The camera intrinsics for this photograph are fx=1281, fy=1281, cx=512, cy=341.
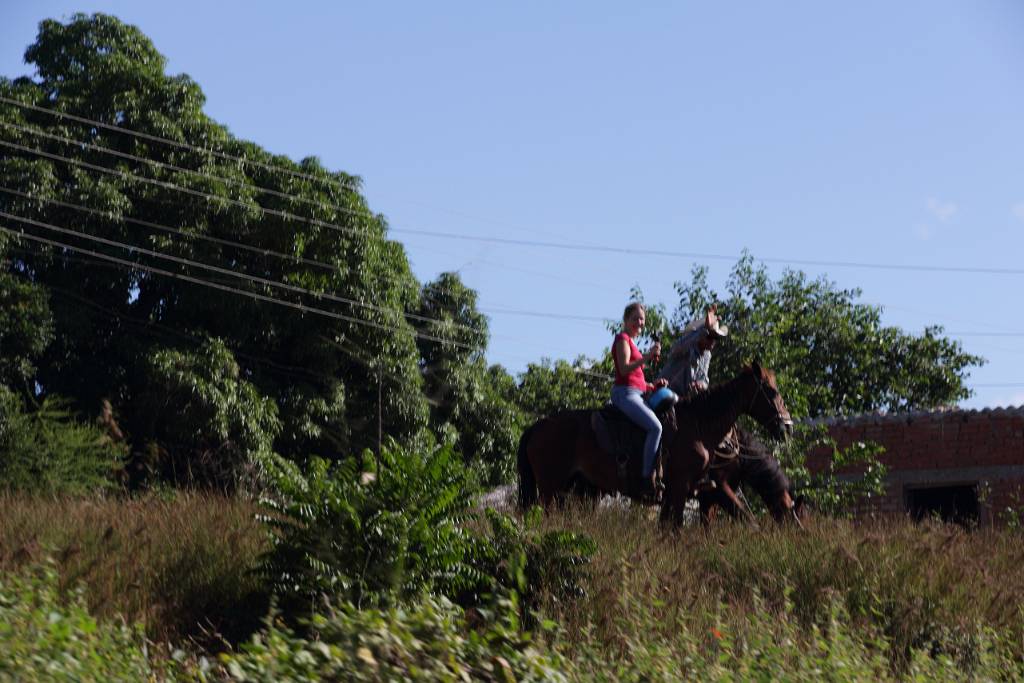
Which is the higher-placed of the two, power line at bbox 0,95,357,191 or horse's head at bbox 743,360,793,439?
power line at bbox 0,95,357,191

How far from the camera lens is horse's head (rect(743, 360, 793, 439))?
13820mm

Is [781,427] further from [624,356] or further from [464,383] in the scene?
[464,383]

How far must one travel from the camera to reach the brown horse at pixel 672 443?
1348 centimetres

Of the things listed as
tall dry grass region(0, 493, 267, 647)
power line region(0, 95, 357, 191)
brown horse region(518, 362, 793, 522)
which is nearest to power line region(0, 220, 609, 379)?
power line region(0, 95, 357, 191)

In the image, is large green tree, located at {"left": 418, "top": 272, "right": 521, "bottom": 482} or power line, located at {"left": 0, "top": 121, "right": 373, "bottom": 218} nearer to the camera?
power line, located at {"left": 0, "top": 121, "right": 373, "bottom": 218}

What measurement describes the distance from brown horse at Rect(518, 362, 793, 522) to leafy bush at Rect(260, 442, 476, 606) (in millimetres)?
4525

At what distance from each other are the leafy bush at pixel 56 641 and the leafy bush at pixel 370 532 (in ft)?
3.77

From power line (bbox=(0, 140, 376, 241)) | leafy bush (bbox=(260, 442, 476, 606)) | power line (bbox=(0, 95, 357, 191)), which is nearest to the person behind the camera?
leafy bush (bbox=(260, 442, 476, 606))

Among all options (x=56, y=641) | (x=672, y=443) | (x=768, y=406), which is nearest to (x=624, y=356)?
(x=672, y=443)

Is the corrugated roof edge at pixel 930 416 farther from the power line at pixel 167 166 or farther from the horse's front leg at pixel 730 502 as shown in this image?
the power line at pixel 167 166

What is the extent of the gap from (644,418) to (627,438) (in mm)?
377

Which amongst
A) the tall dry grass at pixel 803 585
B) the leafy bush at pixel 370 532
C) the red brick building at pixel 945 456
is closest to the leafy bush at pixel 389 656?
the tall dry grass at pixel 803 585

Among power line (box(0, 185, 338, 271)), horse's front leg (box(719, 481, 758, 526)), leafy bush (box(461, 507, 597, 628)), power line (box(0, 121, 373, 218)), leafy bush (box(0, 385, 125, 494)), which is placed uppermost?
power line (box(0, 121, 373, 218))

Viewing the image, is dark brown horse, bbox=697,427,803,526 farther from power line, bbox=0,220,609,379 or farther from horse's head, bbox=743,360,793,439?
power line, bbox=0,220,609,379
